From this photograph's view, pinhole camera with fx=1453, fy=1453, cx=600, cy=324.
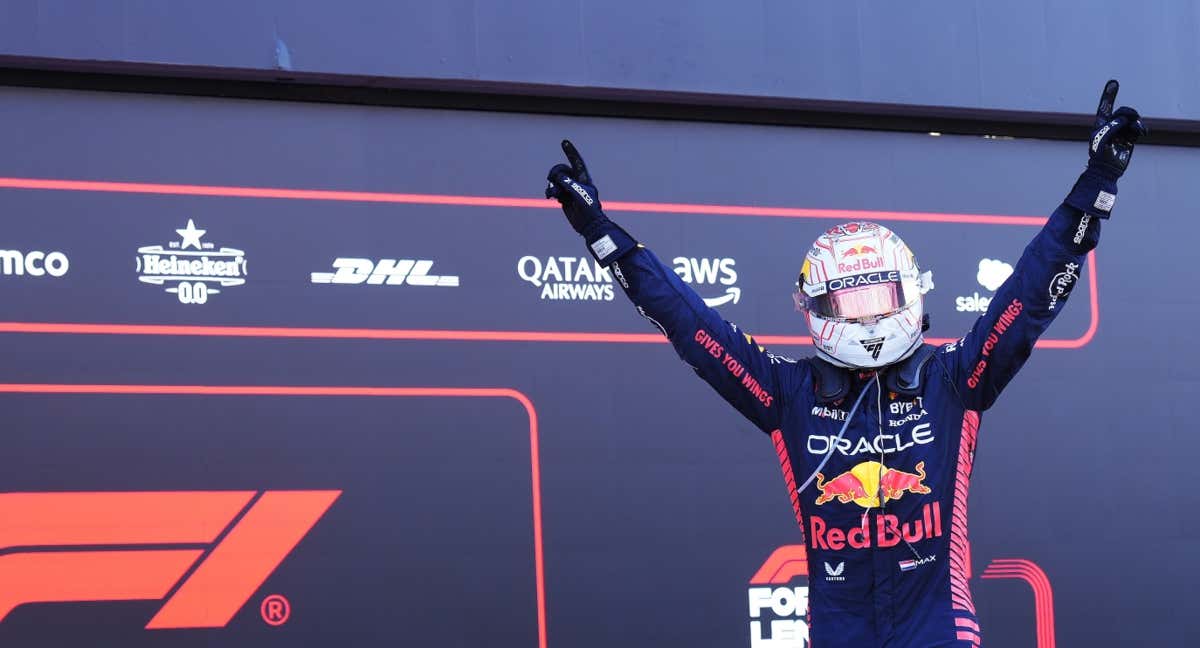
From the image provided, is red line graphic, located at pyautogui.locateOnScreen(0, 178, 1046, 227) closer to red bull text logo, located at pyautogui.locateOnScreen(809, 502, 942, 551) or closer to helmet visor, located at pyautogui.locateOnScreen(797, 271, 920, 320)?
helmet visor, located at pyautogui.locateOnScreen(797, 271, 920, 320)

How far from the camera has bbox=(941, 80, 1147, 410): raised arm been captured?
2.67 metres

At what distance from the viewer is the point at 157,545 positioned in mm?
4242

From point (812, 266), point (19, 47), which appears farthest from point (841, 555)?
point (19, 47)

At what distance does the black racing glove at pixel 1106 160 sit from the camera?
266 centimetres

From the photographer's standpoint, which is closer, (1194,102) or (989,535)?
(989,535)

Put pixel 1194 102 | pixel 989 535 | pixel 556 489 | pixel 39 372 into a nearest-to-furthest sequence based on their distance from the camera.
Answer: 1. pixel 39 372
2. pixel 556 489
3. pixel 989 535
4. pixel 1194 102

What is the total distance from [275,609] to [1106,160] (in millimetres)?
2757

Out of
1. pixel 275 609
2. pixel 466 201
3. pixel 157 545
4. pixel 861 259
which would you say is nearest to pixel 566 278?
pixel 466 201

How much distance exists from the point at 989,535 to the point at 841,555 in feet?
7.50

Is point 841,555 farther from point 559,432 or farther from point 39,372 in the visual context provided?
point 39,372

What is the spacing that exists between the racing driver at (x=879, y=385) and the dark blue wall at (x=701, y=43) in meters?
1.84

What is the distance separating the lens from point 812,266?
297cm

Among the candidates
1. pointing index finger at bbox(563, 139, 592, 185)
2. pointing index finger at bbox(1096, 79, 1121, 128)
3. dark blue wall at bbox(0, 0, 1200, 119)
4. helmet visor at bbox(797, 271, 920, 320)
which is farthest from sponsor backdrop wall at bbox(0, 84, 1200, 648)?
pointing index finger at bbox(1096, 79, 1121, 128)

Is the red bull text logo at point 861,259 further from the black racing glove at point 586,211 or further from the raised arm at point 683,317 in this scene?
the black racing glove at point 586,211
